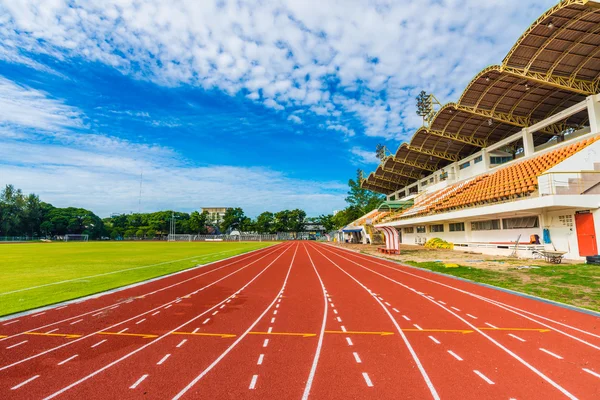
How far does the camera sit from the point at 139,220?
340 feet

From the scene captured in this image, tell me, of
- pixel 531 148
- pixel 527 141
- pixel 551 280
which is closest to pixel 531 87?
pixel 527 141

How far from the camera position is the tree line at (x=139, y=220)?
253 ft

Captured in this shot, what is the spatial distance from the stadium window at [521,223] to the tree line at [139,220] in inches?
2023

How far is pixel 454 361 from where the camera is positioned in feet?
15.1

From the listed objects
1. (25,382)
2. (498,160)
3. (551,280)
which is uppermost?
(498,160)

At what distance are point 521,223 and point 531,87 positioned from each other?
11778 mm

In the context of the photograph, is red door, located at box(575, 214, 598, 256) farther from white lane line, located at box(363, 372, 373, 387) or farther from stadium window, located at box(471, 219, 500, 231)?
white lane line, located at box(363, 372, 373, 387)

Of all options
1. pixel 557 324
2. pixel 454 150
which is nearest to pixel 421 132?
pixel 454 150

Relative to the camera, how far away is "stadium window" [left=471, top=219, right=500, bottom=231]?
2098 cm

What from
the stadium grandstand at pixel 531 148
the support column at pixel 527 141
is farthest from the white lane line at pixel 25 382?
the support column at pixel 527 141

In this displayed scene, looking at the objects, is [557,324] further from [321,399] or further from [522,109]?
[522,109]

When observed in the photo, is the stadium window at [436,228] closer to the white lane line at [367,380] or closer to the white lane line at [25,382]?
the white lane line at [367,380]

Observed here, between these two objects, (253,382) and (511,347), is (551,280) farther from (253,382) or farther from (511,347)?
(253,382)

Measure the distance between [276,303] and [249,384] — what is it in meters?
4.65
